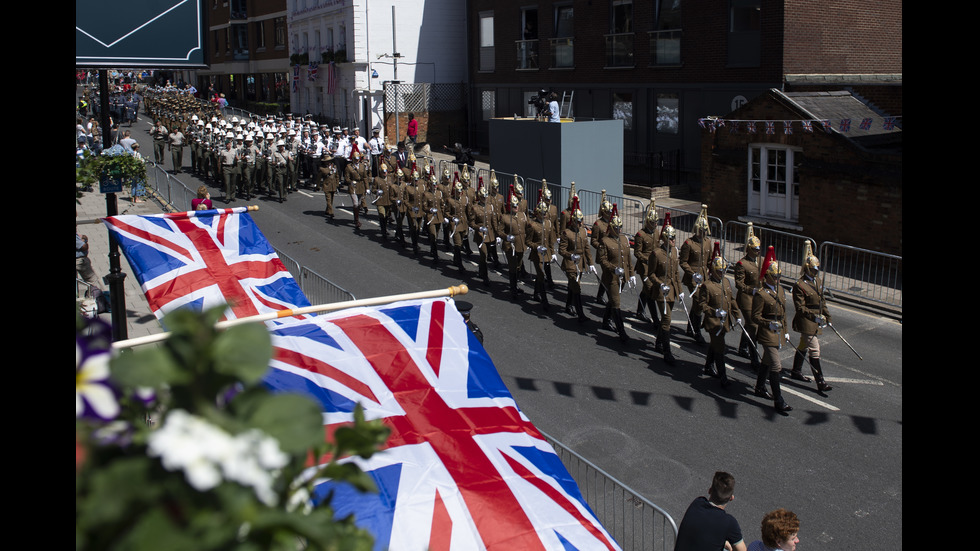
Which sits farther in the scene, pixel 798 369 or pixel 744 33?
pixel 744 33

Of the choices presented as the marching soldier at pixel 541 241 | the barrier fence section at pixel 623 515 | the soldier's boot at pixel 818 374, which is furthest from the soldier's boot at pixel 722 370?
the marching soldier at pixel 541 241

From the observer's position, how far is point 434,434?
5.28m

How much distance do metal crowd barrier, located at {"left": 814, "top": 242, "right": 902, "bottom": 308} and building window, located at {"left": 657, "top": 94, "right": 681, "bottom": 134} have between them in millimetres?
11106

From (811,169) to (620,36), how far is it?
12613 millimetres

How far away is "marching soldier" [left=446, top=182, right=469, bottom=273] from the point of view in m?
16.8

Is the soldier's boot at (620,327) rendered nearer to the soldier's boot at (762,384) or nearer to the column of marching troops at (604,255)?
the column of marching troops at (604,255)

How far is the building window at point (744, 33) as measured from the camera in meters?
24.2

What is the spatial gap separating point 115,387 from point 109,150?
8946 mm

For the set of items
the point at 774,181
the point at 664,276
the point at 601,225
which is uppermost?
the point at 774,181

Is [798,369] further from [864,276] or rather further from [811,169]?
[811,169]

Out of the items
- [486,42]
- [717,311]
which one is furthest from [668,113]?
[717,311]
